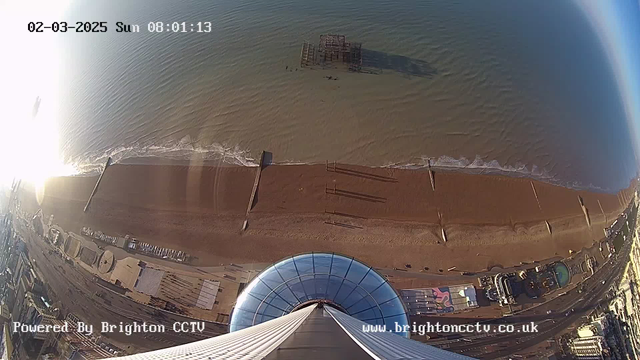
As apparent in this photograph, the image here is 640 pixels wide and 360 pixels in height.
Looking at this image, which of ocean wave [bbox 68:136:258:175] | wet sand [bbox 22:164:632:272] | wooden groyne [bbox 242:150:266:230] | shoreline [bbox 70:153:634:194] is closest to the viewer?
wet sand [bbox 22:164:632:272]

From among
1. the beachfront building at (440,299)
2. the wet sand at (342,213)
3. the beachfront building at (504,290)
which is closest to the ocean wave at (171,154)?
the wet sand at (342,213)

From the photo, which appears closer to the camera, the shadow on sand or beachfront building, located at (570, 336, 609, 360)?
beachfront building, located at (570, 336, 609, 360)

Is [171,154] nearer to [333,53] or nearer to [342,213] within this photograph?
[342,213]

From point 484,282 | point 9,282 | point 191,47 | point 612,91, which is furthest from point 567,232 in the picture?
point 9,282

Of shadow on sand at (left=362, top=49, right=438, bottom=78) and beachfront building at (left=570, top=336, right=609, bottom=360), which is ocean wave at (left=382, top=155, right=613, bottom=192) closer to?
shadow on sand at (left=362, top=49, right=438, bottom=78)

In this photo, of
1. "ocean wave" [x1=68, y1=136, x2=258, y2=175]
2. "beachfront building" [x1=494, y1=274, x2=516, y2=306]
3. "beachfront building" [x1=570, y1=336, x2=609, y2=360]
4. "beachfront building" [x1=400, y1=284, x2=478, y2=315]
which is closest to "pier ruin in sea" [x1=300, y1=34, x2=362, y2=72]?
"ocean wave" [x1=68, y1=136, x2=258, y2=175]

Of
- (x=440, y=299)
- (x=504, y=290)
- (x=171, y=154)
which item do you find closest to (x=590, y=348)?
(x=504, y=290)

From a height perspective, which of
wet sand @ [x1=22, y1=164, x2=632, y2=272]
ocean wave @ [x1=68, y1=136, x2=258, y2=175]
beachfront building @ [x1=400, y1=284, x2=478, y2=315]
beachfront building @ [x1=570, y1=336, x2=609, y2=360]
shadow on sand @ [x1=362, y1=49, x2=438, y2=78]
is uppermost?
shadow on sand @ [x1=362, y1=49, x2=438, y2=78]

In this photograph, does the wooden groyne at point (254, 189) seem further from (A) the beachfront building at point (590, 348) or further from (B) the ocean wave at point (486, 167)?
(A) the beachfront building at point (590, 348)
